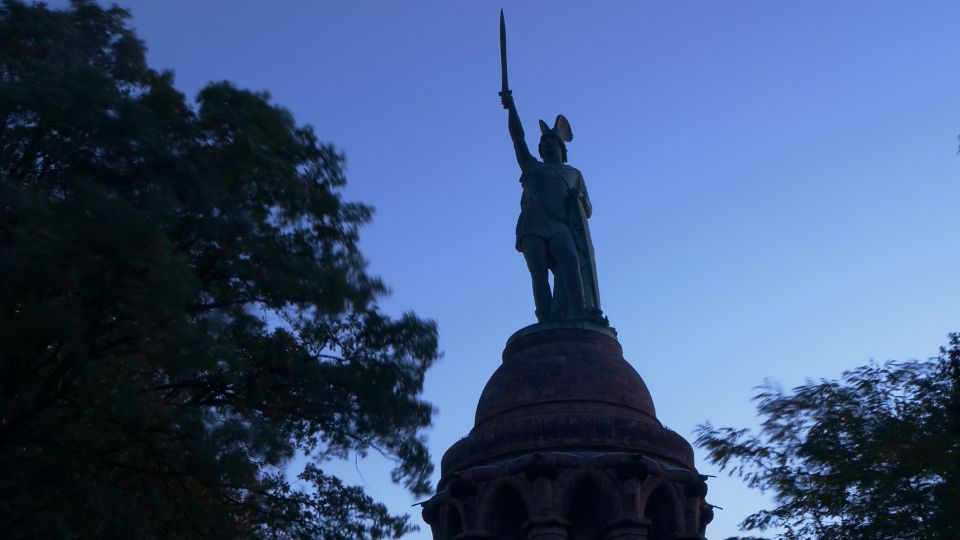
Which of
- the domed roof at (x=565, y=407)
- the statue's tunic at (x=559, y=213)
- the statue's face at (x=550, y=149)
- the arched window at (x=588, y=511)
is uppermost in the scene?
the statue's face at (x=550, y=149)

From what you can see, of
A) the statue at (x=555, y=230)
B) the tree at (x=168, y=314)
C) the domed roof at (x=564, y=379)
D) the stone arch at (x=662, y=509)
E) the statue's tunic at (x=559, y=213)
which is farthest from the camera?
the statue's tunic at (x=559, y=213)

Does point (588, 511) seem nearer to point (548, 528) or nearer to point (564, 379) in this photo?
point (548, 528)

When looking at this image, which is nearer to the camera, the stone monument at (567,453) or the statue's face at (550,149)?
the stone monument at (567,453)

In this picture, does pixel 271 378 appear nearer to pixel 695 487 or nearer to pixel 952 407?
pixel 695 487

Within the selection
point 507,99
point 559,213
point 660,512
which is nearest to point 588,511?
point 660,512

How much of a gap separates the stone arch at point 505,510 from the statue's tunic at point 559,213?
12.0 ft

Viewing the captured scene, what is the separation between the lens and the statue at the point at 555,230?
54.6 ft

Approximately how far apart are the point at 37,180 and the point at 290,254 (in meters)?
2.36

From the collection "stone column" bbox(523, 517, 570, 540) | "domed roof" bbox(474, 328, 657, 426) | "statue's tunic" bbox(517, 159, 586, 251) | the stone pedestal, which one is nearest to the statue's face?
"statue's tunic" bbox(517, 159, 586, 251)

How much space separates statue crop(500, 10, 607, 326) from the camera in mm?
16641

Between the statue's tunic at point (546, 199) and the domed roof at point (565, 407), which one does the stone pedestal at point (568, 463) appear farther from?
the statue's tunic at point (546, 199)

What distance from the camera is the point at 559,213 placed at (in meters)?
17.4

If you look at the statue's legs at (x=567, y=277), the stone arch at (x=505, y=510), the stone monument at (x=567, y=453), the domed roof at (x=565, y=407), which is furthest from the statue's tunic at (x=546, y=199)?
the stone arch at (x=505, y=510)

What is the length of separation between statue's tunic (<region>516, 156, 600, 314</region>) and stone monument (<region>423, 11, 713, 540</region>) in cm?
36
